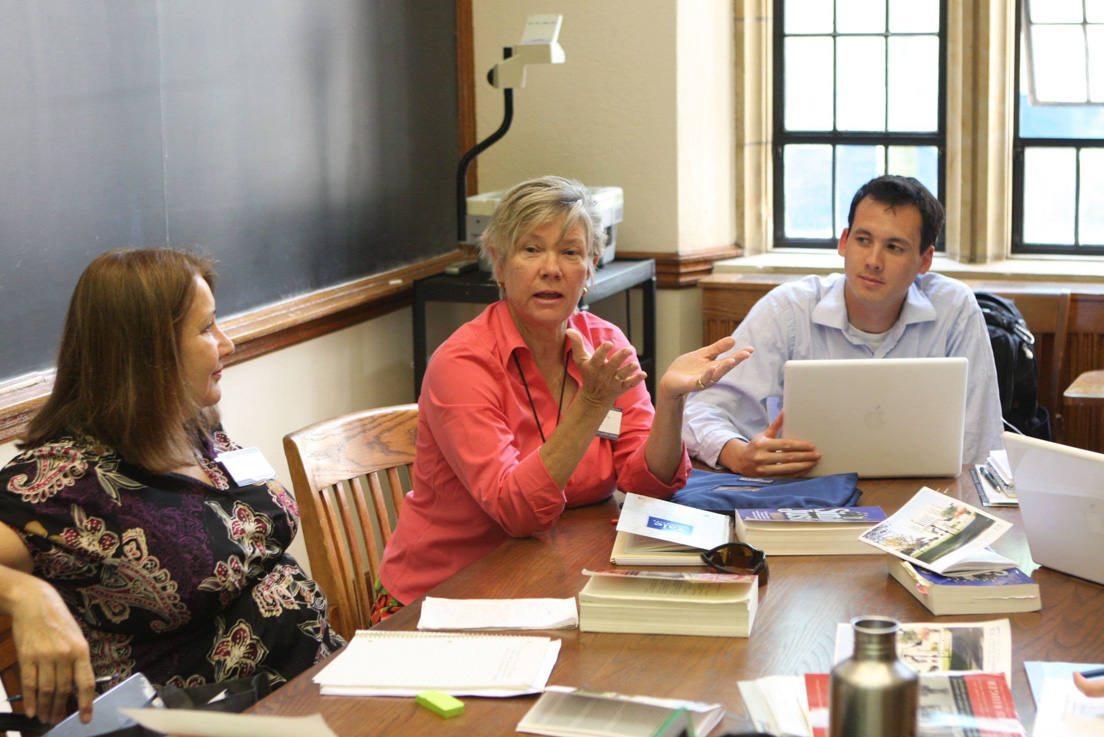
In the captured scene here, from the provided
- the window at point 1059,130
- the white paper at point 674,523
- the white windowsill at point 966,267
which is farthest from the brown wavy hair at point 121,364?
the window at point 1059,130

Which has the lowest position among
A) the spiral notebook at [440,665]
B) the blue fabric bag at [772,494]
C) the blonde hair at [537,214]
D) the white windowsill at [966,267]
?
the spiral notebook at [440,665]

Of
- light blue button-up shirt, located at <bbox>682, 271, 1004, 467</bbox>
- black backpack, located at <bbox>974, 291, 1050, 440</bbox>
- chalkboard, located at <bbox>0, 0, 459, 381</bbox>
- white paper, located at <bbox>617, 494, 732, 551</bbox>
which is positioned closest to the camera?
white paper, located at <bbox>617, 494, 732, 551</bbox>

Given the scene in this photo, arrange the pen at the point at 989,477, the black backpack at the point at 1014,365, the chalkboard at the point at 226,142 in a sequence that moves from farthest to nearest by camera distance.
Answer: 1. the black backpack at the point at 1014,365
2. the chalkboard at the point at 226,142
3. the pen at the point at 989,477

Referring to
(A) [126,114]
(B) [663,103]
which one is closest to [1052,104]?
(B) [663,103]

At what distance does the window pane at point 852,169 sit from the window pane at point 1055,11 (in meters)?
0.67

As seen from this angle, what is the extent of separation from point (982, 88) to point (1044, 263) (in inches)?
25.6

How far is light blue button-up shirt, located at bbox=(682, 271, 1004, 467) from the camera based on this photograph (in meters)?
2.45

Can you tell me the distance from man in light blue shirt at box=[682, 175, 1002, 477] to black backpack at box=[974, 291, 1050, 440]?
0.40 metres

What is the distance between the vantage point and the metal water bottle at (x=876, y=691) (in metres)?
0.87

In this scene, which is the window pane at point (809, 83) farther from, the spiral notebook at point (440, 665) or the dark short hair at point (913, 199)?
the spiral notebook at point (440, 665)

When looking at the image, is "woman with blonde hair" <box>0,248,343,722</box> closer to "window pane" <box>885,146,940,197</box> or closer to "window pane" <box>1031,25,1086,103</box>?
"window pane" <box>885,146,940,197</box>

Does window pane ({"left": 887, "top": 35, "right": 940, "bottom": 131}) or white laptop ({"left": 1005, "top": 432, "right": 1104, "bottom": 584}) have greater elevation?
window pane ({"left": 887, "top": 35, "right": 940, "bottom": 131})

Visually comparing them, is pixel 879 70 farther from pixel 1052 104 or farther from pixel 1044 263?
pixel 1044 263

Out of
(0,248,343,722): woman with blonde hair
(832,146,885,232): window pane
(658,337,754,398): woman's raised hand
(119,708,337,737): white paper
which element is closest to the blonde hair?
(658,337,754,398): woman's raised hand
